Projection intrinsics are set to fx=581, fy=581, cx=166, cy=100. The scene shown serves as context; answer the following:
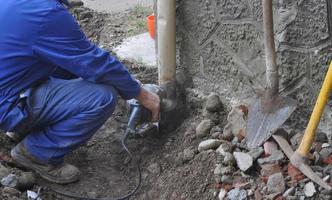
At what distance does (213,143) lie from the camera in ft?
12.1

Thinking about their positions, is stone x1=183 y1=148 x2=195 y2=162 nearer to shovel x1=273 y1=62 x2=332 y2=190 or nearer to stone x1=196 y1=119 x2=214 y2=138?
stone x1=196 y1=119 x2=214 y2=138

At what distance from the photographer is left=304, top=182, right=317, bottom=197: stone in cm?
308

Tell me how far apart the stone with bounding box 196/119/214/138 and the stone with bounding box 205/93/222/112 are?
0.12 meters

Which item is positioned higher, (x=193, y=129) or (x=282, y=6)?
(x=282, y=6)

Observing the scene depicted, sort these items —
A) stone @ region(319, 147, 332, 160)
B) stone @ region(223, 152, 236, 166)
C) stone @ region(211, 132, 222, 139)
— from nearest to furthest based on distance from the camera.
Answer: stone @ region(319, 147, 332, 160) < stone @ region(223, 152, 236, 166) < stone @ region(211, 132, 222, 139)

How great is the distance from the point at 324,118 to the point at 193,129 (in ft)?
3.02

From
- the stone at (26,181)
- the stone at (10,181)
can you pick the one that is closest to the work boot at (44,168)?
the stone at (26,181)

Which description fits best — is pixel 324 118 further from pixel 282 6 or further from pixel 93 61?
pixel 93 61

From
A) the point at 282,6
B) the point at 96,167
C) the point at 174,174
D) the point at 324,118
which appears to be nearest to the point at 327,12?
the point at 282,6

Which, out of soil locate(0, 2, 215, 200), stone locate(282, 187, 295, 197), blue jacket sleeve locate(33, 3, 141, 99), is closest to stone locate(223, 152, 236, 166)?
soil locate(0, 2, 215, 200)

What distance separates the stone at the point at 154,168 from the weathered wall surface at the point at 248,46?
0.70 m

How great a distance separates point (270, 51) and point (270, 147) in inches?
22.1

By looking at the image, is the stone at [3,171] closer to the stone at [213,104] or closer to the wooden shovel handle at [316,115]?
the stone at [213,104]

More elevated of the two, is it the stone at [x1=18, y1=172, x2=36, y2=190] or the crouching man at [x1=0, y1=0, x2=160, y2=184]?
the crouching man at [x1=0, y1=0, x2=160, y2=184]
